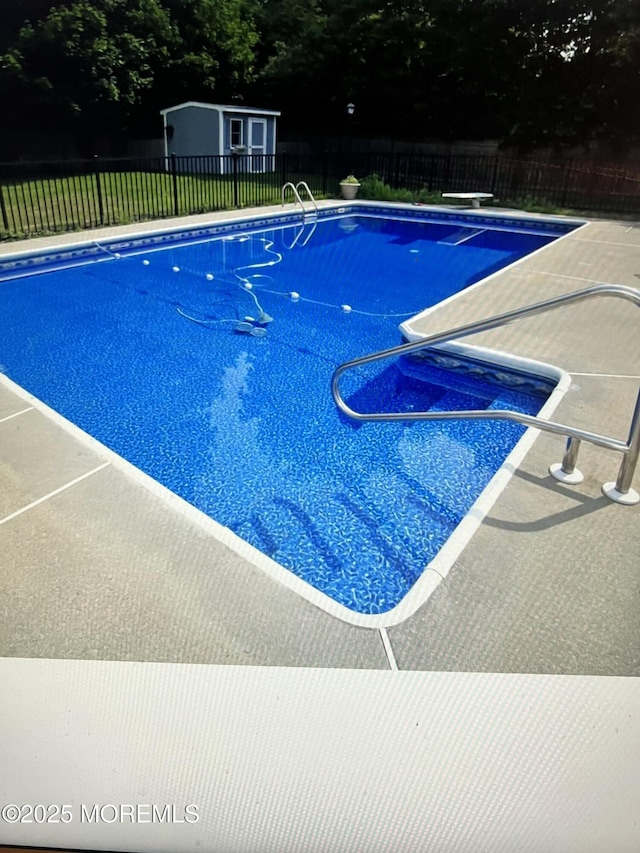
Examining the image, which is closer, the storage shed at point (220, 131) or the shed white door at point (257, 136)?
the storage shed at point (220, 131)

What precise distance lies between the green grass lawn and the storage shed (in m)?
3.03

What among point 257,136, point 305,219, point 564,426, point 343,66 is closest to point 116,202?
point 305,219

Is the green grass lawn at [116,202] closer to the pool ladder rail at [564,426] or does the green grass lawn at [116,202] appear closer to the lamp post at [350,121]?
the lamp post at [350,121]

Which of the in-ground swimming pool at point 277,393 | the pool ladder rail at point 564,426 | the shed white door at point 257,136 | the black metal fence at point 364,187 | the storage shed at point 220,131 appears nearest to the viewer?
the pool ladder rail at point 564,426

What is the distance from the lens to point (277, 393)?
4859 mm

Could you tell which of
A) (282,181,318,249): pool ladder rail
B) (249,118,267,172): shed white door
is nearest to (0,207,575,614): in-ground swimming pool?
(282,181,318,249): pool ladder rail

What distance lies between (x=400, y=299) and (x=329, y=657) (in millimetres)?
6419

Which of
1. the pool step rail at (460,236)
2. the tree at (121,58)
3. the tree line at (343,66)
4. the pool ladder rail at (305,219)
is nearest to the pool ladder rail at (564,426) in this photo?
the pool ladder rail at (305,219)

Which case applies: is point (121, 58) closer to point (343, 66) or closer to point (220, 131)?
point (220, 131)

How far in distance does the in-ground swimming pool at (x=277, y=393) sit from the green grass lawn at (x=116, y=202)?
1613 mm

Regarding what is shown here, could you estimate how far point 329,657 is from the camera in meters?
2.01

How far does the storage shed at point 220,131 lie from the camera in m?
19.7

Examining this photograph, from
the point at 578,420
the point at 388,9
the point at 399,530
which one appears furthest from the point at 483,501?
the point at 388,9

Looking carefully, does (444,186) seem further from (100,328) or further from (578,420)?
(578,420)
